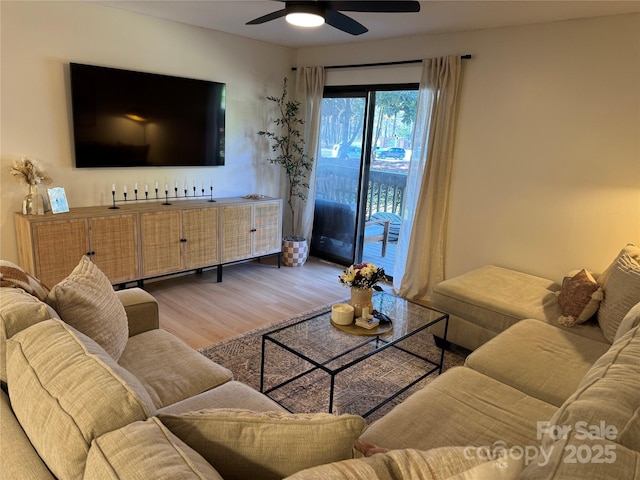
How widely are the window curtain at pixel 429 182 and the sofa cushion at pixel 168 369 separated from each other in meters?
2.67

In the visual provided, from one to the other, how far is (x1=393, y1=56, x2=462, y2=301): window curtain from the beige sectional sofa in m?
2.45

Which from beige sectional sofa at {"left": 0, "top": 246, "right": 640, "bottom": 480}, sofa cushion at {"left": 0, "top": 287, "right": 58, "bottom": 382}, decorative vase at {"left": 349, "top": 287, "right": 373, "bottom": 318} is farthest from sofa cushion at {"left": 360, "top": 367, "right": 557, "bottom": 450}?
sofa cushion at {"left": 0, "top": 287, "right": 58, "bottom": 382}

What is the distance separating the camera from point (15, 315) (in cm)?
135

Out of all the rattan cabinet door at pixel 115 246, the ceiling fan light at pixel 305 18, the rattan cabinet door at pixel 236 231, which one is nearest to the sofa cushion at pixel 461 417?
the ceiling fan light at pixel 305 18

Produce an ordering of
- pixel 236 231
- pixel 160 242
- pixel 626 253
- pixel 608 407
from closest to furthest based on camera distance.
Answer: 1. pixel 608 407
2. pixel 626 253
3. pixel 160 242
4. pixel 236 231

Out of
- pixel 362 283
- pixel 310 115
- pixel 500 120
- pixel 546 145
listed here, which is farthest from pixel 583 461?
pixel 310 115

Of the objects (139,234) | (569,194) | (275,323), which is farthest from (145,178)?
(569,194)

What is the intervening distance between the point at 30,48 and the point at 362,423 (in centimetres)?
378

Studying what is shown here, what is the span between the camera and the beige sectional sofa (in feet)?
3.01

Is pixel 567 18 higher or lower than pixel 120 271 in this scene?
higher

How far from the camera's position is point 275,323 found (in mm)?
3596

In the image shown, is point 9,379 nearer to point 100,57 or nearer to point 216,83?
point 100,57

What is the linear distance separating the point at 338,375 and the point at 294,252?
2.38 m

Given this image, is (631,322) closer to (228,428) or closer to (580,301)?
(580,301)
